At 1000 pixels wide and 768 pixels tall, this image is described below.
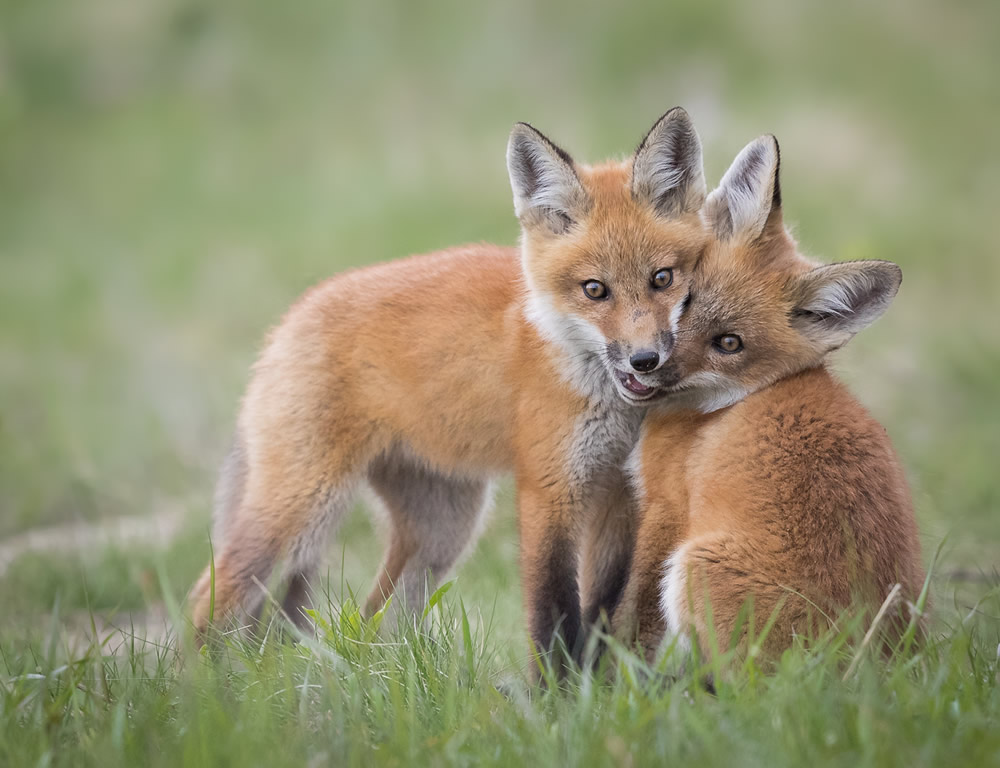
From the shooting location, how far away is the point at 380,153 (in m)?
11.3

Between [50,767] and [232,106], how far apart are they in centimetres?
1093

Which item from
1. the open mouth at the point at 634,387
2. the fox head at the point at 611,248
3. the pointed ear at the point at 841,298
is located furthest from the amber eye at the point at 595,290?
the pointed ear at the point at 841,298

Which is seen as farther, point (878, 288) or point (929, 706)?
point (878, 288)

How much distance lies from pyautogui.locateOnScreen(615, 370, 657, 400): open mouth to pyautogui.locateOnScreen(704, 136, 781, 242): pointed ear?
640 mm

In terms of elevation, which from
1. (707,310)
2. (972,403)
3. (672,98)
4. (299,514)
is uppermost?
(672,98)

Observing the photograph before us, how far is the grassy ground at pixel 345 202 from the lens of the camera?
531 centimetres

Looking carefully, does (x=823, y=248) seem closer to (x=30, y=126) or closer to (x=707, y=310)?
(x=707, y=310)

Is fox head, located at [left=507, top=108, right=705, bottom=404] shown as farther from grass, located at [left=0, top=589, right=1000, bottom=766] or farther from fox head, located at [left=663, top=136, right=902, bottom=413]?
grass, located at [left=0, top=589, right=1000, bottom=766]

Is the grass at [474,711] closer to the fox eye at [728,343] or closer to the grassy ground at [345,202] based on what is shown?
the grassy ground at [345,202]

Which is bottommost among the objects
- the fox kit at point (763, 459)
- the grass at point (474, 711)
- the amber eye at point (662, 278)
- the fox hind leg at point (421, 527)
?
the fox hind leg at point (421, 527)

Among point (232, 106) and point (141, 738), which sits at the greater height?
point (232, 106)

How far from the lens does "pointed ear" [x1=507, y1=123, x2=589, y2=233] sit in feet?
11.6

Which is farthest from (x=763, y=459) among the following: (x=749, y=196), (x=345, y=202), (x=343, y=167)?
(x=343, y=167)

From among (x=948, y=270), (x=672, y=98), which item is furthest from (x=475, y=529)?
(x=672, y=98)
